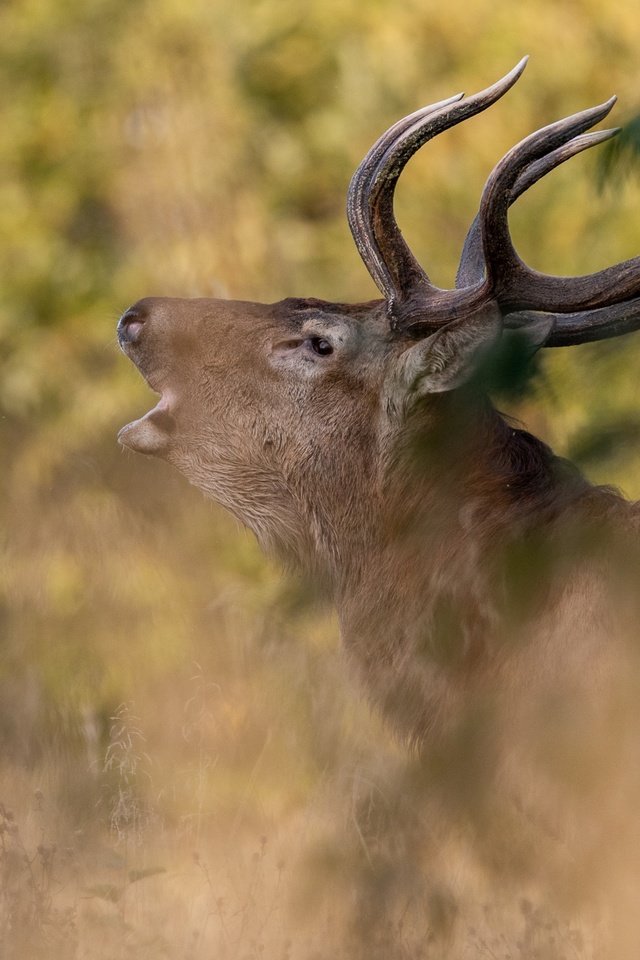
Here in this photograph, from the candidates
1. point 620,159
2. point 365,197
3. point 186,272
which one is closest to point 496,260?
point 365,197

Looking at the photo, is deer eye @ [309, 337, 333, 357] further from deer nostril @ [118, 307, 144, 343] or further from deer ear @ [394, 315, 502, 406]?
deer nostril @ [118, 307, 144, 343]

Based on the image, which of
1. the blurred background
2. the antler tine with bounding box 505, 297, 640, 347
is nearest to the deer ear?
the antler tine with bounding box 505, 297, 640, 347

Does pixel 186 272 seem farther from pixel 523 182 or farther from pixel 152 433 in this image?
pixel 523 182

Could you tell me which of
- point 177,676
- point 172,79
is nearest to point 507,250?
point 177,676

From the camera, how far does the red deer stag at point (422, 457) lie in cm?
401

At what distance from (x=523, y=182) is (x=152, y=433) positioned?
1.54 meters

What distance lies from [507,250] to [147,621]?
16.3 ft

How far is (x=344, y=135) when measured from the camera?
9.33 meters

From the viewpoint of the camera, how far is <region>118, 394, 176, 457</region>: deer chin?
193 inches

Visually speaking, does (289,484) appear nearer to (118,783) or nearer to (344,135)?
(118,783)

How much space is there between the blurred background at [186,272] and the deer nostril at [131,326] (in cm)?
169

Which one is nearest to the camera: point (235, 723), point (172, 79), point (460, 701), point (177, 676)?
point (460, 701)

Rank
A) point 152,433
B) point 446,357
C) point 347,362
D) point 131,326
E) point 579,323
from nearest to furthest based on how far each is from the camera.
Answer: point 446,357
point 579,323
point 347,362
point 152,433
point 131,326

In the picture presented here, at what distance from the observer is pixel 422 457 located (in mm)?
4645
